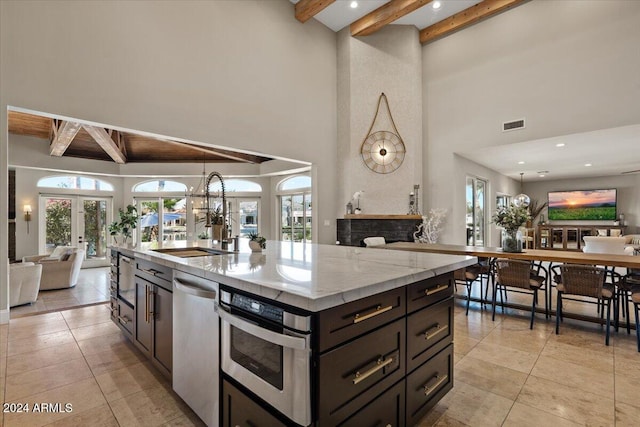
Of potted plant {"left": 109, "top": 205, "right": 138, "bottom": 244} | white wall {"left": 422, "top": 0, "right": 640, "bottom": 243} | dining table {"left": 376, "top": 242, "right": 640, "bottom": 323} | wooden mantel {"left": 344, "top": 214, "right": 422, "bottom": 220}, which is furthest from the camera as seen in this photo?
potted plant {"left": 109, "top": 205, "right": 138, "bottom": 244}

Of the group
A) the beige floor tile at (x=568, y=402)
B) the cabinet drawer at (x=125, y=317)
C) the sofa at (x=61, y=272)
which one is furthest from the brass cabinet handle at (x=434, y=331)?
the sofa at (x=61, y=272)

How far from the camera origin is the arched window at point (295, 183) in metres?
9.57

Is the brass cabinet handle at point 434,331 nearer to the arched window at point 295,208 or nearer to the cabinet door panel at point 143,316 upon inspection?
the cabinet door panel at point 143,316

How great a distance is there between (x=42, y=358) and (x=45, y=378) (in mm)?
459

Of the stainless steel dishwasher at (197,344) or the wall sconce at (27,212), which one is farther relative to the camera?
the wall sconce at (27,212)

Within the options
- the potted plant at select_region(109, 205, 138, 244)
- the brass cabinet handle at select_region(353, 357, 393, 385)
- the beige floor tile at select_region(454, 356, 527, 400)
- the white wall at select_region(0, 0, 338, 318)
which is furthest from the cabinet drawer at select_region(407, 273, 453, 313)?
the potted plant at select_region(109, 205, 138, 244)

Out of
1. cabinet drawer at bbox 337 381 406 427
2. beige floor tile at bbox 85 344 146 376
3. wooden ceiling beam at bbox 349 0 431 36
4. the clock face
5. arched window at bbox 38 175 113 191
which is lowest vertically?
beige floor tile at bbox 85 344 146 376

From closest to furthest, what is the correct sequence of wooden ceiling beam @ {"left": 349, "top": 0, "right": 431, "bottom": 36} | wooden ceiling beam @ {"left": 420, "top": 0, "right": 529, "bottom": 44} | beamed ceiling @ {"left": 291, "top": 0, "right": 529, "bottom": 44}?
1. wooden ceiling beam @ {"left": 349, "top": 0, "right": 431, "bottom": 36}
2. beamed ceiling @ {"left": 291, "top": 0, "right": 529, "bottom": 44}
3. wooden ceiling beam @ {"left": 420, "top": 0, "right": 529, "bottom": 44}

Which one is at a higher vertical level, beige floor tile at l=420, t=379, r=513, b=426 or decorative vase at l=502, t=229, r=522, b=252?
decorative vase at l=502, t=229, r=522, b=252

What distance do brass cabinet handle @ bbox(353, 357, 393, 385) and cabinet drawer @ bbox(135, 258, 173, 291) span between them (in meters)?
1.42

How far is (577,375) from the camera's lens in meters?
2.44

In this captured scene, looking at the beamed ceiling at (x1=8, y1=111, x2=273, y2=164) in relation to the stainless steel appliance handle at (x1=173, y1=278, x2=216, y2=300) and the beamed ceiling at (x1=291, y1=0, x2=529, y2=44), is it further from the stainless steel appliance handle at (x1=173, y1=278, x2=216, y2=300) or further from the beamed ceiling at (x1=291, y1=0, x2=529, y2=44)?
the stainless steel appliance handle at (x1=173, y1=278, x2=216, y2=300)

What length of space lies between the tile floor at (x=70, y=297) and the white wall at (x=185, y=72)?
0.88 meters

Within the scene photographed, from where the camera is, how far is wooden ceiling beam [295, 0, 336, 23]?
5918mm
